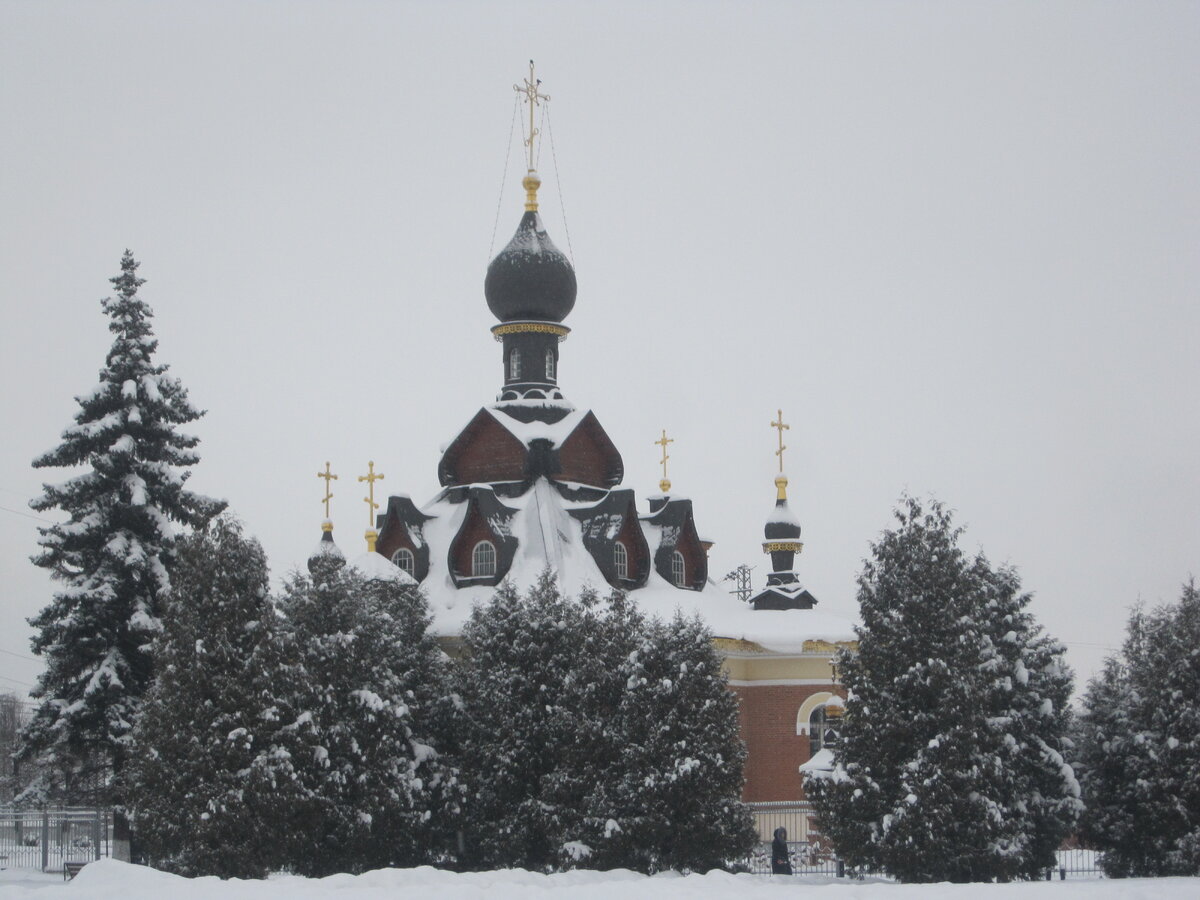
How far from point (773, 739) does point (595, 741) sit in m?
8.09

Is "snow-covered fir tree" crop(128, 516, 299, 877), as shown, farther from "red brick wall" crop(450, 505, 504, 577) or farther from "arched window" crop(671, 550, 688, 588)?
"arched window" crop(671, 550, 688, 588)

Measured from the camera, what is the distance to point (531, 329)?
32875 millimetres

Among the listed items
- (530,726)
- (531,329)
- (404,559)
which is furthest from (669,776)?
(531,329)

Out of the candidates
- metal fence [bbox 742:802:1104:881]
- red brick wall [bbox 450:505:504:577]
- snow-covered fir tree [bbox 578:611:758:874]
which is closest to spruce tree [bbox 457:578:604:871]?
snow-covered fir tree [bbox 578:611:758:874]

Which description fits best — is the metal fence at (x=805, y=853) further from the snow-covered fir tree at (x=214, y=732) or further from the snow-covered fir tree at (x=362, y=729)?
the snow-covered fir tree at (x=214, y=732)

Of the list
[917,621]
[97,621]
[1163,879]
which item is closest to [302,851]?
A: [97,621]

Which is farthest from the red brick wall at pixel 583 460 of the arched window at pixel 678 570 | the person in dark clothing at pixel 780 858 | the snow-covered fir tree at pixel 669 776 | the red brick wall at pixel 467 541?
the person in dark clothing at pixel 780 858

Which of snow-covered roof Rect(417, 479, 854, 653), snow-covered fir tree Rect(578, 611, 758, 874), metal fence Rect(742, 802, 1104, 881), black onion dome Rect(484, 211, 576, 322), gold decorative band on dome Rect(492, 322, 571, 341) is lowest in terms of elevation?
metal fence Rect(742, 802, 1104, 881)

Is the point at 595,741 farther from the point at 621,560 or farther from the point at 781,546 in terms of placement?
the point at 781,546

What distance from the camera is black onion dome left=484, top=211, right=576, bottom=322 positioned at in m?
32.6

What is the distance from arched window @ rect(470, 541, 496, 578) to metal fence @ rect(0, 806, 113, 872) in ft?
26.8

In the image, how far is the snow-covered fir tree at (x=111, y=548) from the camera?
77.4 ft

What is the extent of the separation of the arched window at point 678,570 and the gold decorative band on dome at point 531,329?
549 centimetres

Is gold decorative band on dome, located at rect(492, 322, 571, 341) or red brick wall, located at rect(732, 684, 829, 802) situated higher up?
gold decorative band on dome, located at rect(492, 322, 571, 341)
